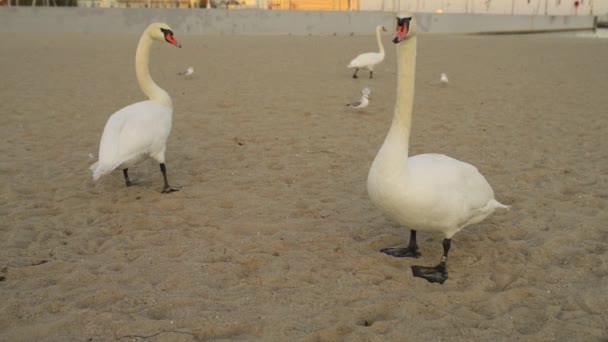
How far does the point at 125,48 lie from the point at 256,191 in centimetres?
1938

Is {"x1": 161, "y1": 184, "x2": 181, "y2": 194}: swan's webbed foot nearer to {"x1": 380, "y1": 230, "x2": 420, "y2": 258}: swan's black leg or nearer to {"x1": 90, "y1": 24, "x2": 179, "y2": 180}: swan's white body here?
{"x1": 90, "y1": 24, "x2": 179, "y2": 180}: swan's white body

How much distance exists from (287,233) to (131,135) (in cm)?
193

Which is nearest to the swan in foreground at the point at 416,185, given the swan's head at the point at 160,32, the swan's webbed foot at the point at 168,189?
the swan's webbed foot at the point at 168,189

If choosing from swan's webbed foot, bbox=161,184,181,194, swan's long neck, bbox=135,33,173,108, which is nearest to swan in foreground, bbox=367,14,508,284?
swan's webbed foot, bbox=161,184,181,194

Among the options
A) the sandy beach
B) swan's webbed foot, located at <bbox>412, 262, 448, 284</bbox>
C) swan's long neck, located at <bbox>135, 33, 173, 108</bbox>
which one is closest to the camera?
the sandy beach

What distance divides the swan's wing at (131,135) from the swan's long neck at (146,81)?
0.54m

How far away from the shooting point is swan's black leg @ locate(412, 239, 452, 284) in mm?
3918

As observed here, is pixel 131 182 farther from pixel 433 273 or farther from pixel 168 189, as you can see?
pixel 433 273

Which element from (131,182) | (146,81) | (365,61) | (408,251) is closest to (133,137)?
(131,182)

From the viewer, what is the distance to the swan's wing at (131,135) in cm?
515

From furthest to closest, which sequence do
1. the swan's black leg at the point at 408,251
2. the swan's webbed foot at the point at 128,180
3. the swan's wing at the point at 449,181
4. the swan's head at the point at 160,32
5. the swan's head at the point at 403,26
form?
1. the swan's head at the point at 160,32
2. the swan's webbed foot at the point at 128,180
3. the swan's black leg at the point at 408,251
4. the swan's wing at the point at 449,181
5. the swan's head at the point at 403,26

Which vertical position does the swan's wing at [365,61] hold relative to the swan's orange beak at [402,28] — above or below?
below

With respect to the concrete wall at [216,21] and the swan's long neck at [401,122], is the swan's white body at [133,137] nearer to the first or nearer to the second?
the swan's long neck at [401,122]

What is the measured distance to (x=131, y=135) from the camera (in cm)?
539
